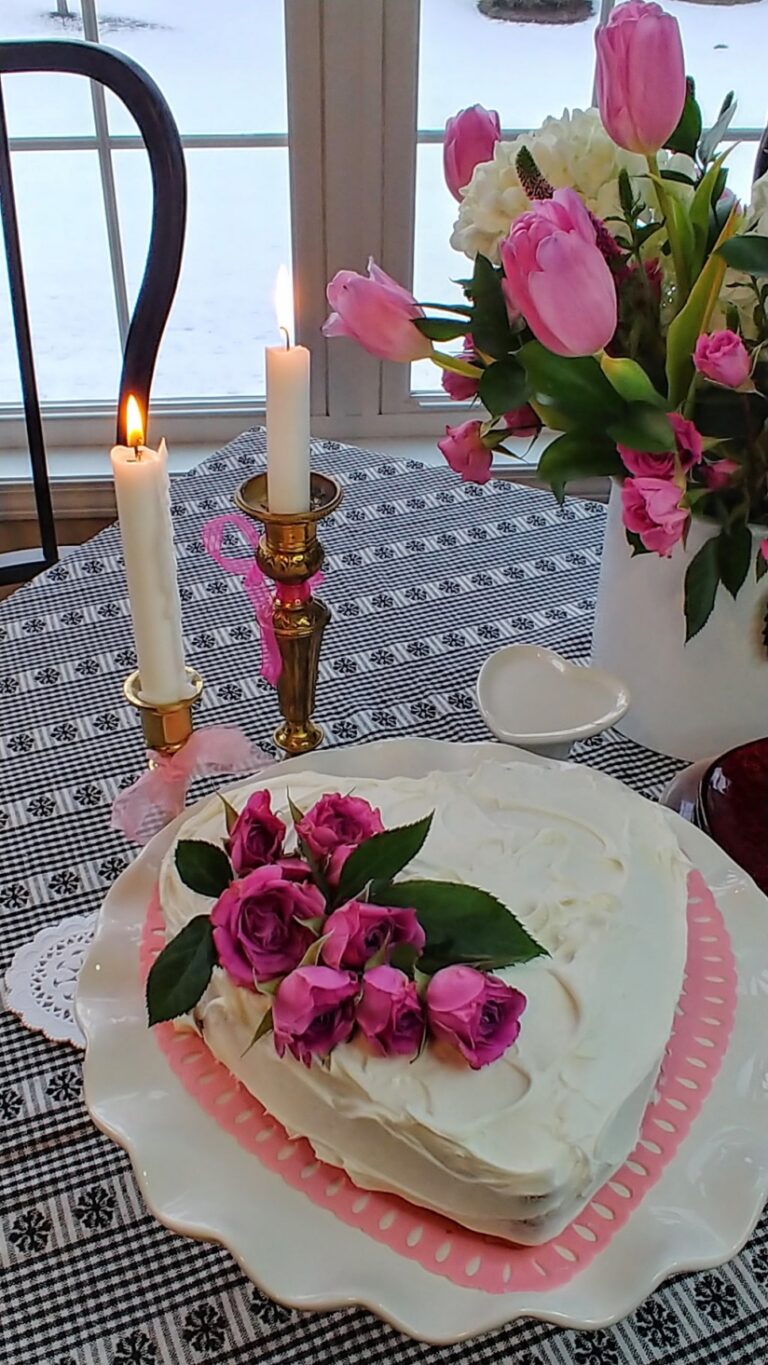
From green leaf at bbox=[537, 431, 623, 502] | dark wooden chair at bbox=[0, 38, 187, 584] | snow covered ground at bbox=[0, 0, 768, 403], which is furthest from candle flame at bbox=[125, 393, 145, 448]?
snow covered ground at bbox=[0, 0, 768, 403]

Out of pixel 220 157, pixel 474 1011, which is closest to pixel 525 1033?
pixel 474 1011

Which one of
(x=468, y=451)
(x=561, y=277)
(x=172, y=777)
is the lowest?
(x=172, y=777)

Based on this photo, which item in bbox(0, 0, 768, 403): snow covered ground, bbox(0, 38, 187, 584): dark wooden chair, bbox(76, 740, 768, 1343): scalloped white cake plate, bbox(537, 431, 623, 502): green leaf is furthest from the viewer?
bbox(0, 0, 768, 403): snow covered ground

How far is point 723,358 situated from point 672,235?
9 cm

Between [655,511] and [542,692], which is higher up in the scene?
[655,511]

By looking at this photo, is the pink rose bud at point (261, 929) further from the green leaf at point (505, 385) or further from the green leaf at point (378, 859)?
the green leaf at point (505, 385)

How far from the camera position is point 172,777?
60cm

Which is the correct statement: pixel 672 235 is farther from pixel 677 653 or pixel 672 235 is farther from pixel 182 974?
pixel 182 974

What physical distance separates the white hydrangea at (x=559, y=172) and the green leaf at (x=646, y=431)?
0.12 meters

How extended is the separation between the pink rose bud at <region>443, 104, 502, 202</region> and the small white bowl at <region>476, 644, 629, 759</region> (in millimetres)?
275

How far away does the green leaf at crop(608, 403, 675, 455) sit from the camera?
1.89 ft

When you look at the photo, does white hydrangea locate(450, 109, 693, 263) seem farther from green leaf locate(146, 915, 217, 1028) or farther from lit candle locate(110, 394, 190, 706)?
green leaf locate(146, 915, 217, 1028)

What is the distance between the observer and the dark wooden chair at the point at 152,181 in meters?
1.02

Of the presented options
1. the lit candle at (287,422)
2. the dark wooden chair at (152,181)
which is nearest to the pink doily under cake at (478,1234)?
the lit candle at (287,422)
